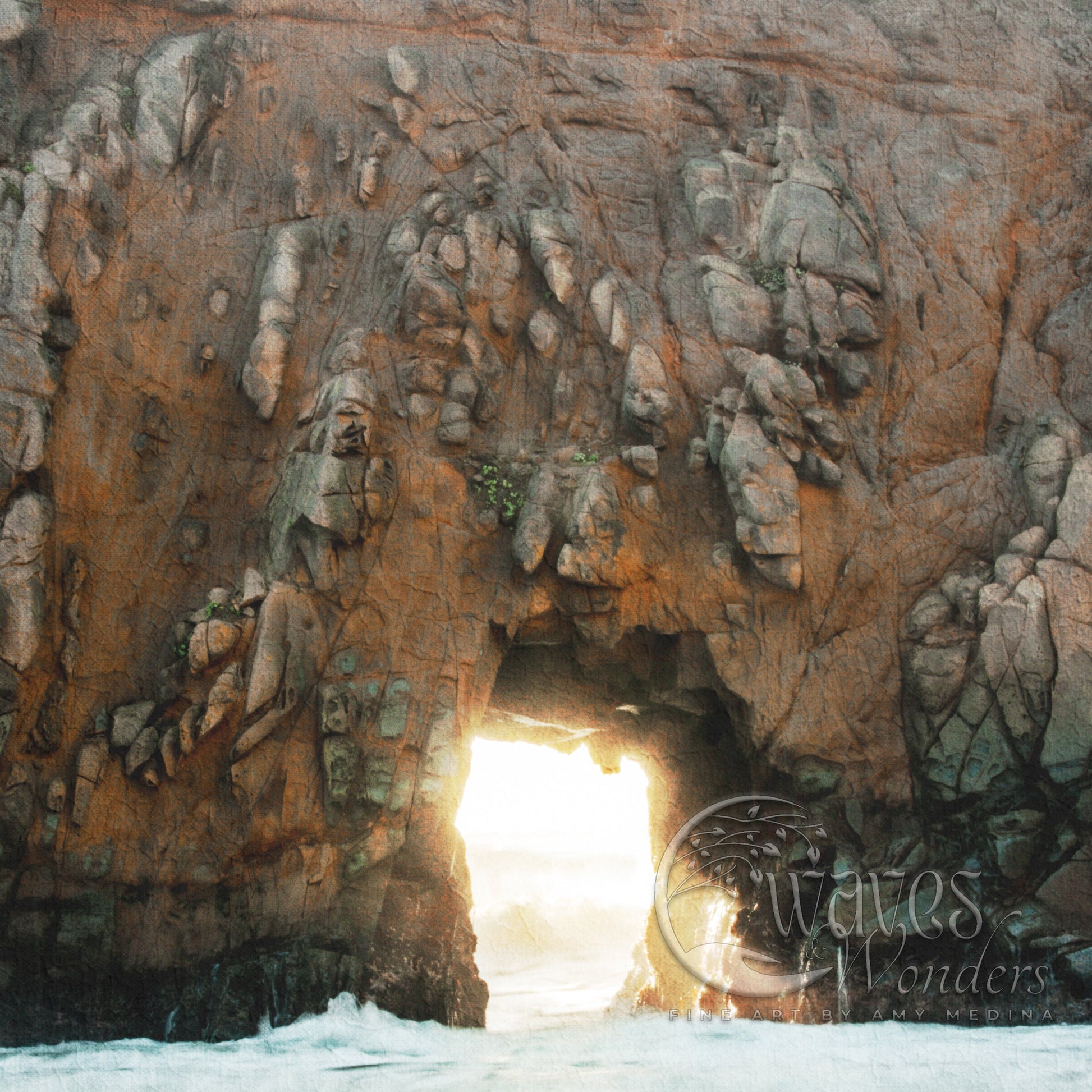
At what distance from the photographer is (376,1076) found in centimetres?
1065

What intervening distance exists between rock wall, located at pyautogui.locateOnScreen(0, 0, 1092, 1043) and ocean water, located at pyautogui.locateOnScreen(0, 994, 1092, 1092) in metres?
0.70

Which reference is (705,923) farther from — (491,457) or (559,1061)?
(491,457)

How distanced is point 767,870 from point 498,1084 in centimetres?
576

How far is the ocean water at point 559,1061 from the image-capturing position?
1022 centimetres

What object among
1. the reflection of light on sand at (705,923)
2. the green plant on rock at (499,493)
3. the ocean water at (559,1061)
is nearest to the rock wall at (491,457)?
the green plant on rock at (499,493)

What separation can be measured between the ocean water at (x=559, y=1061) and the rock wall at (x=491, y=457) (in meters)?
0.70

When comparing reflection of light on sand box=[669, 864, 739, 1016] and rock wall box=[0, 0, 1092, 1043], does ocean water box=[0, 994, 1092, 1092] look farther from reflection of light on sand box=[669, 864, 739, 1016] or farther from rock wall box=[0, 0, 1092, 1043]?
reflection of light on sand box=[669, 864, 739, 1016]

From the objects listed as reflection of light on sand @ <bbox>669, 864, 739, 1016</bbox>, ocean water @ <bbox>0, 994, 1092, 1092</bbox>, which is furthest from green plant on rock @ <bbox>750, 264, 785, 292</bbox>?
ocean water @ <bbox>0, 994, 1092, 1092</bbox>

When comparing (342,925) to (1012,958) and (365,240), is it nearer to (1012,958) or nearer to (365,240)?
(1012,958)

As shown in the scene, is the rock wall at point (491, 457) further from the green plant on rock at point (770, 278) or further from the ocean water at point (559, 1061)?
the ocean water at point (559, 1061)

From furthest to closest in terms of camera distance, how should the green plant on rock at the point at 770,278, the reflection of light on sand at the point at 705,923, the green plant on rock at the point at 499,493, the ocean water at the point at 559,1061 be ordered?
the green plant on rock at the point at 770,278 < the reflection of light on sand at the point at 705,923 < the green plant on rock at the point at 499,493 < the ocean water at the point at 559,1061

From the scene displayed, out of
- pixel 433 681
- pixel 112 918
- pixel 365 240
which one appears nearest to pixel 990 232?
pixel 365 240

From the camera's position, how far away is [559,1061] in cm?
1166

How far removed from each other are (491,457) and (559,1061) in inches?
321
